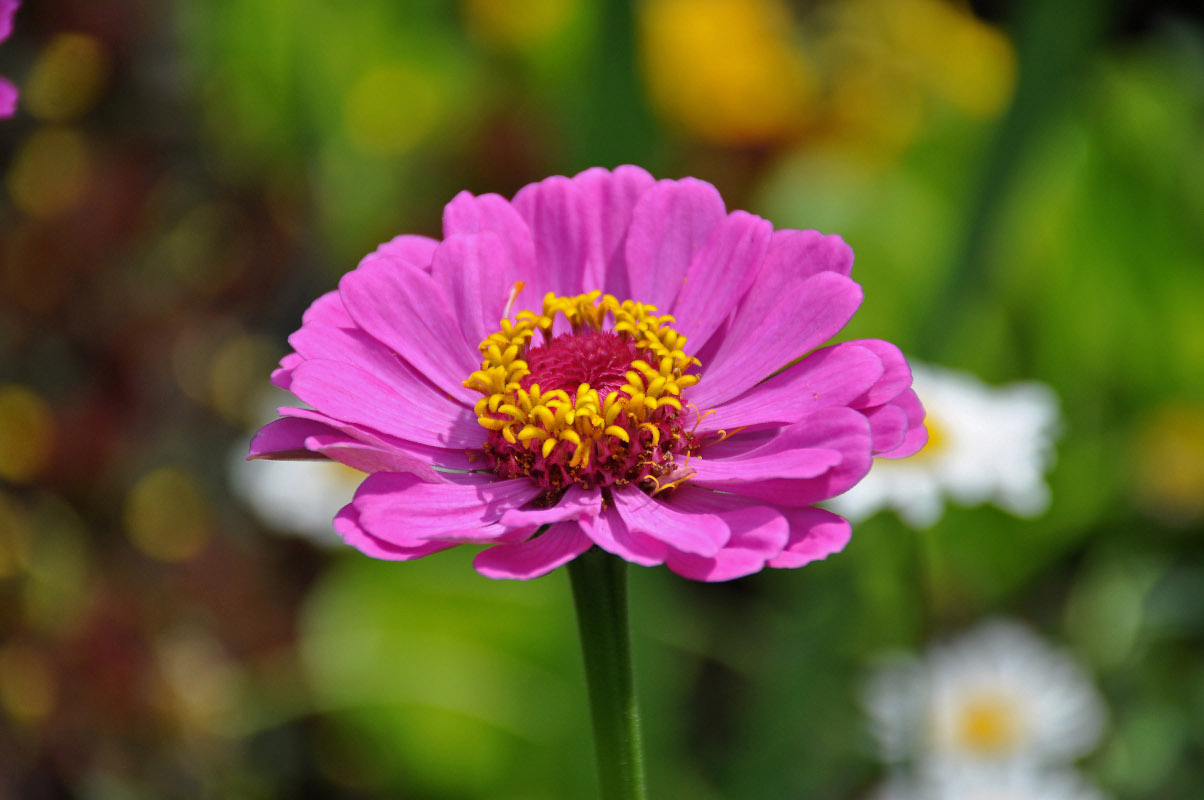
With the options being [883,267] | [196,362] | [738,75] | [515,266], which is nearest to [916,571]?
[515,266]

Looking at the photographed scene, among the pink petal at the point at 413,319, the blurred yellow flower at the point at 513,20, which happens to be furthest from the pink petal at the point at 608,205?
the blurred yellow flower at the point at 513,20

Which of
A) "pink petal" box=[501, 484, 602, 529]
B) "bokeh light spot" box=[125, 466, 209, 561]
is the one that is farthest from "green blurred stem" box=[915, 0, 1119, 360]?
"bokeh light spot" box=[125, 466, 209, 561]

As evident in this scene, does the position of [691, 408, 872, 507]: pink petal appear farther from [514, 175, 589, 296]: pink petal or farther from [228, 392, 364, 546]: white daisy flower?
[228, 392, 364, 546]: white daisy flower

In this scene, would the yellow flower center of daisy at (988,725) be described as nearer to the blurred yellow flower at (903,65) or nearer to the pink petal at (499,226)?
the pink petal at (499,226)

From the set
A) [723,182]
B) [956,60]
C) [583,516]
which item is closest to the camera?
[583,516]

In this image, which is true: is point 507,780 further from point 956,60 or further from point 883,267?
point 956,60

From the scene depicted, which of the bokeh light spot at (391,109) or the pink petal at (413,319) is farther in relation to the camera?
the bokeh light spot at (391,109)
